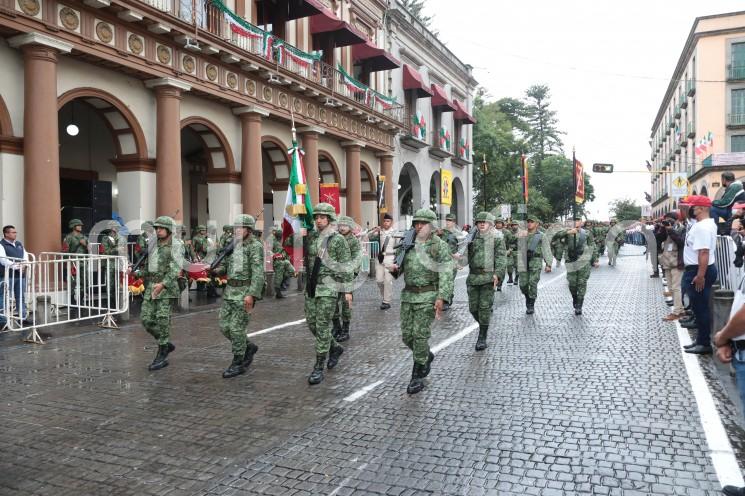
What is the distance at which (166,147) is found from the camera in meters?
14.0

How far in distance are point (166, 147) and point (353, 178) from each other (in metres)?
10.1

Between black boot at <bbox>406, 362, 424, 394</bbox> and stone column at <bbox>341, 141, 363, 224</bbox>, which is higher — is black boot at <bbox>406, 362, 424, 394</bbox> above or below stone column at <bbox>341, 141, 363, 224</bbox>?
below

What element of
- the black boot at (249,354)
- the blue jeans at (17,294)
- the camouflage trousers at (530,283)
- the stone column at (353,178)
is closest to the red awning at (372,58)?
the stone column at (353,178)

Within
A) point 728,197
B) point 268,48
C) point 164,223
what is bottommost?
point 164,223

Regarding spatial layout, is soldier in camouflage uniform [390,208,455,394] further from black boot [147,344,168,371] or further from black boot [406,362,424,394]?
black boot [147,344,168,371]

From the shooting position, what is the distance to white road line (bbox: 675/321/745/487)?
3.91 m

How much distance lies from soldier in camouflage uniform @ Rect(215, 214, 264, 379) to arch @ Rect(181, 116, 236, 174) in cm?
996

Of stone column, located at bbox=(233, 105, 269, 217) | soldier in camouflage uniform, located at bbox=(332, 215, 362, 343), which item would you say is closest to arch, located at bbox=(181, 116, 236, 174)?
stone column, located at bbox=(233, 105, 269, 217)

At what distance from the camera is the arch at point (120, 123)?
1305 centimetres

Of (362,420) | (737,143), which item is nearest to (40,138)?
(362,420)

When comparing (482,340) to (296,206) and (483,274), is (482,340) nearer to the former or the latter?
(483,274)

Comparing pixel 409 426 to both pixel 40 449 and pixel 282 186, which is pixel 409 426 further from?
pixel 282 186

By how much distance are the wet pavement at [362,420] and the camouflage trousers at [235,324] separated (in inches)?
15.7

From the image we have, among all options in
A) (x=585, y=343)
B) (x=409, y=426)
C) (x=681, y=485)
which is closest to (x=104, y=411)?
(x=409, y=426)
